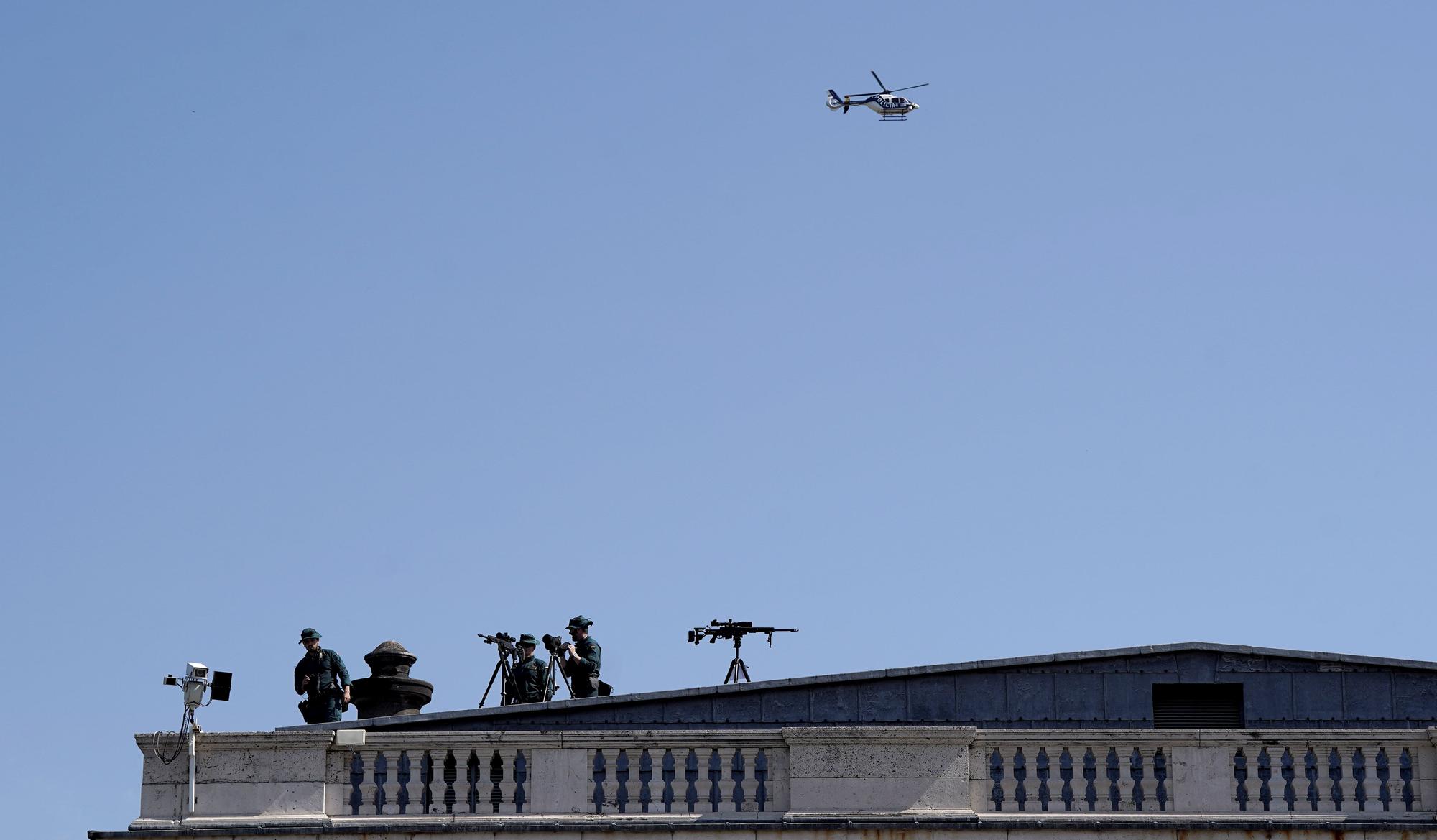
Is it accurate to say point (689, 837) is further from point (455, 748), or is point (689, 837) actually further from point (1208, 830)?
point (1208, 830)

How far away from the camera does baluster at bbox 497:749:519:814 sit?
82.8ft

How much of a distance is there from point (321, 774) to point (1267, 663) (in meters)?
10.8

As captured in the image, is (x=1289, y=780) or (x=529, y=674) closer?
(x=1289, y=780)

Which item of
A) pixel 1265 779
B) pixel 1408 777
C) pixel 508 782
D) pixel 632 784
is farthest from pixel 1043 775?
pixel 508 782

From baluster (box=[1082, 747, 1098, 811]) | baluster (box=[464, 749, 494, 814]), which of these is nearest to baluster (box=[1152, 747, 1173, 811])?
baluster (box=[1082, 747, 1098, 811])

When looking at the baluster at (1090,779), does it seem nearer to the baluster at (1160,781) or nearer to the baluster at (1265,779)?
the baluster at (1160,781)

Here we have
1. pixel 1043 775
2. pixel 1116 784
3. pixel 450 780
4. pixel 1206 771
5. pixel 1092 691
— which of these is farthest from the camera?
pixel 1092 691

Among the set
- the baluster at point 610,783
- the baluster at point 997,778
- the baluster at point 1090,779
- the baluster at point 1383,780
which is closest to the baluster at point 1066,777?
the baluster at point 1090,779

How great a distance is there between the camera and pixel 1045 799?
25188 millimetres

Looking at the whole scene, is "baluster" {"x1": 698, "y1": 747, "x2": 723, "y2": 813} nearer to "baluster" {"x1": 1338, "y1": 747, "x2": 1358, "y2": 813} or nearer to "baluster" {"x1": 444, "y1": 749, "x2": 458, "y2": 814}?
"baluster" {"x1": 444, "y1": 749, "x2": 458, "y2": 814}

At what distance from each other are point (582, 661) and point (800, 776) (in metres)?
6.21

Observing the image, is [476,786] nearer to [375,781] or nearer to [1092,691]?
[375,781]

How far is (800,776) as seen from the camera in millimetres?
25188

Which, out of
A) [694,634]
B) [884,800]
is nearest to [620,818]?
[884,800]
